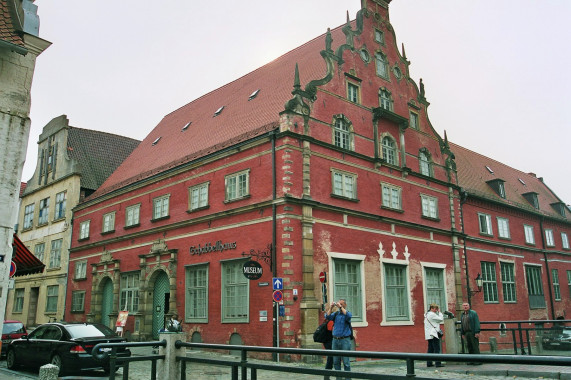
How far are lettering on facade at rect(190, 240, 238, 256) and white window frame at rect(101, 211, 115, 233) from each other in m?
8.53

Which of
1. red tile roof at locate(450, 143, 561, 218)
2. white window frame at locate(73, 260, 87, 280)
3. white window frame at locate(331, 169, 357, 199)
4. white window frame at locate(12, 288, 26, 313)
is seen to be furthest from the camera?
white window frame at locate(12, 288, 26, 313)

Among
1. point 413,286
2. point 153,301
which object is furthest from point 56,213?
point 413,286

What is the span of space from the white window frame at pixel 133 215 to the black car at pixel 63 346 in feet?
38.4

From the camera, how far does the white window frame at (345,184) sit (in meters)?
21.8

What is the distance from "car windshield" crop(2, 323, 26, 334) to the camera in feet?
64.0

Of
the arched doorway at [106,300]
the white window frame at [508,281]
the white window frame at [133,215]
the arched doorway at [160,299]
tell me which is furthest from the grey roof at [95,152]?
the white window frame at [508,281]

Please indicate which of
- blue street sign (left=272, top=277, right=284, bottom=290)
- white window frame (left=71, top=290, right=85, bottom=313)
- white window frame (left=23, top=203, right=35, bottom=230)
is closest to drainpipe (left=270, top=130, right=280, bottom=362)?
blue street sign (left=272, top=277, right=284, bottom=290)

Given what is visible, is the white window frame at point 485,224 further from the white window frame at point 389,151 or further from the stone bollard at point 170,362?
the stone bollard at point 170,362

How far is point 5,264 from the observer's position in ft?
33.7

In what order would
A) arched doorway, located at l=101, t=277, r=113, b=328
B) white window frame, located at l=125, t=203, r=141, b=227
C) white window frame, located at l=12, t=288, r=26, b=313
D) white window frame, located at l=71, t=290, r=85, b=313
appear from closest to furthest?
1. white window frame, located at l=125, t=203, r=141, b=227
2. arched doorway, located at l=101, t=277, r=113, b=328
3. white window frame, located at l=71, t=290, r=85, b=313
4. white window frame, located at l=12, t=288, r=26, b=313

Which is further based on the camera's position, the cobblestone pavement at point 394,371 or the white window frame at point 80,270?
the white window frame at point 80,270

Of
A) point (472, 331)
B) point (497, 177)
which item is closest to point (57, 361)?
point (472, 331)

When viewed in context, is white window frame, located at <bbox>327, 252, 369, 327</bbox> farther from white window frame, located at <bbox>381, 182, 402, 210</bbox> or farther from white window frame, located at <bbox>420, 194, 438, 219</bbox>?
white window frame, located at <bbox>420, 194, 438, 219</bbox>

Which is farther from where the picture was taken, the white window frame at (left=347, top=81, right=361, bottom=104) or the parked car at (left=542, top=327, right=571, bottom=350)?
the white window frame at (left=347, top=81, right=361, bottom=104)
